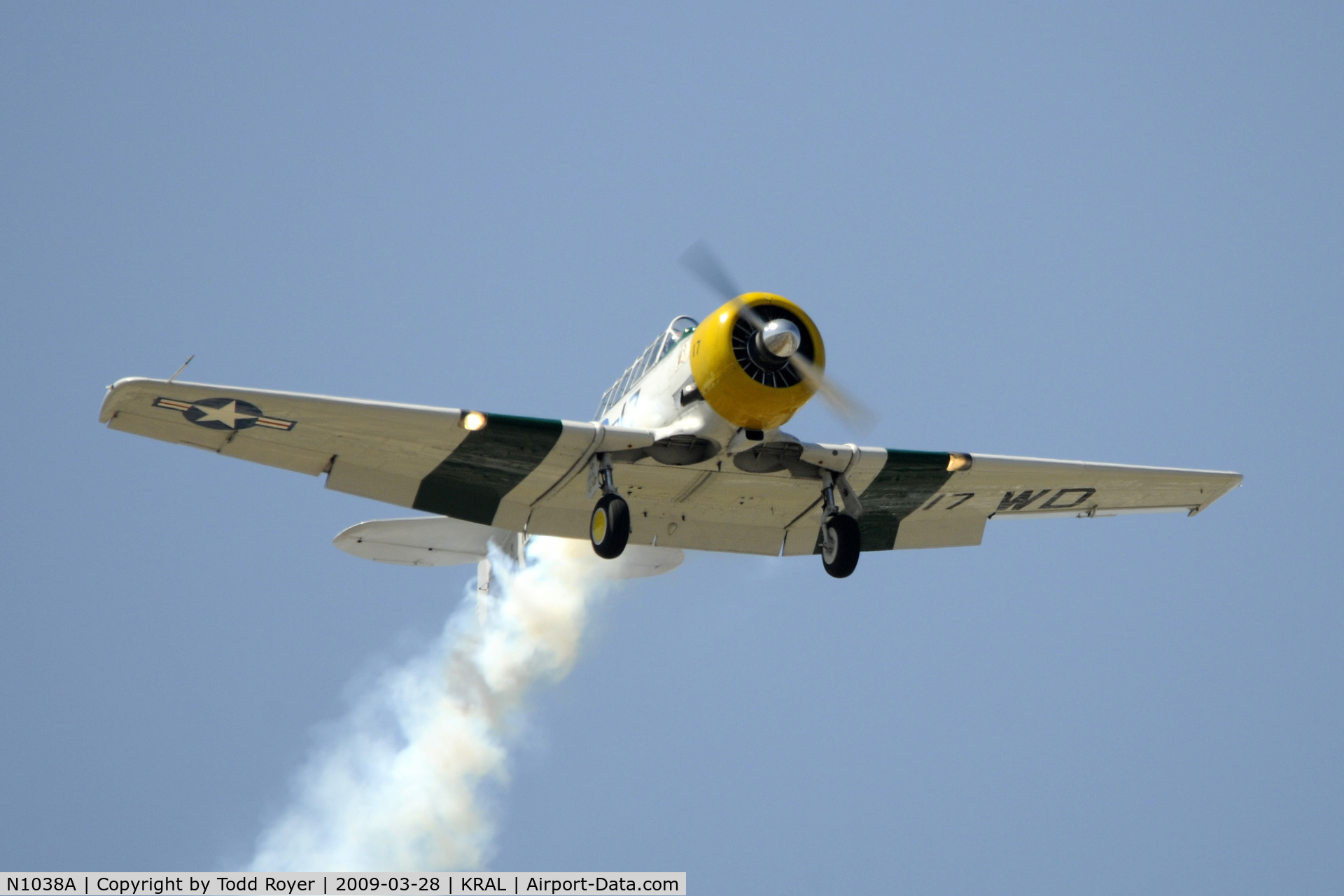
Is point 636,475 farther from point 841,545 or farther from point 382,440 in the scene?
point 382,440

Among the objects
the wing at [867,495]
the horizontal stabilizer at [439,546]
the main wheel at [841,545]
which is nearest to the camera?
the main wheel at [841,545]

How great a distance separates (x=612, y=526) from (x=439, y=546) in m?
4.36

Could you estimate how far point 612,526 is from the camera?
14008mm

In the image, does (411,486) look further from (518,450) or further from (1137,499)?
(1137,499)

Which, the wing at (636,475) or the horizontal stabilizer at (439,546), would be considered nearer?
the wing at (636,475)

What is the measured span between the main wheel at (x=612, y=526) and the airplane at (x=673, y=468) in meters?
0.02

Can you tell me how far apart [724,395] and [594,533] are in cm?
192

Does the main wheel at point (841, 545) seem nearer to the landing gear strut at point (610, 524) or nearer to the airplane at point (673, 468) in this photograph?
the airplane at point (673, 468)

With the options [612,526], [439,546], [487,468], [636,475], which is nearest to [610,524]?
[612,526]

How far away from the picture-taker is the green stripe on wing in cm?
1437

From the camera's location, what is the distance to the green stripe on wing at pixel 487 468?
14.4m

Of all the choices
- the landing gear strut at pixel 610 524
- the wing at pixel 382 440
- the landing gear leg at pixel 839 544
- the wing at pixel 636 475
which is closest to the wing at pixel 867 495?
the wing at pixel 636 475

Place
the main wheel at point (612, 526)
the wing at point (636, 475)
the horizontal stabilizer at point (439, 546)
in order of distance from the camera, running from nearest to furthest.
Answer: the wing at point (636, 475)
the main wheel at point (612, 526)
the horizontal stabilizer at point (439, 546)

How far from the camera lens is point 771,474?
15.5 m
